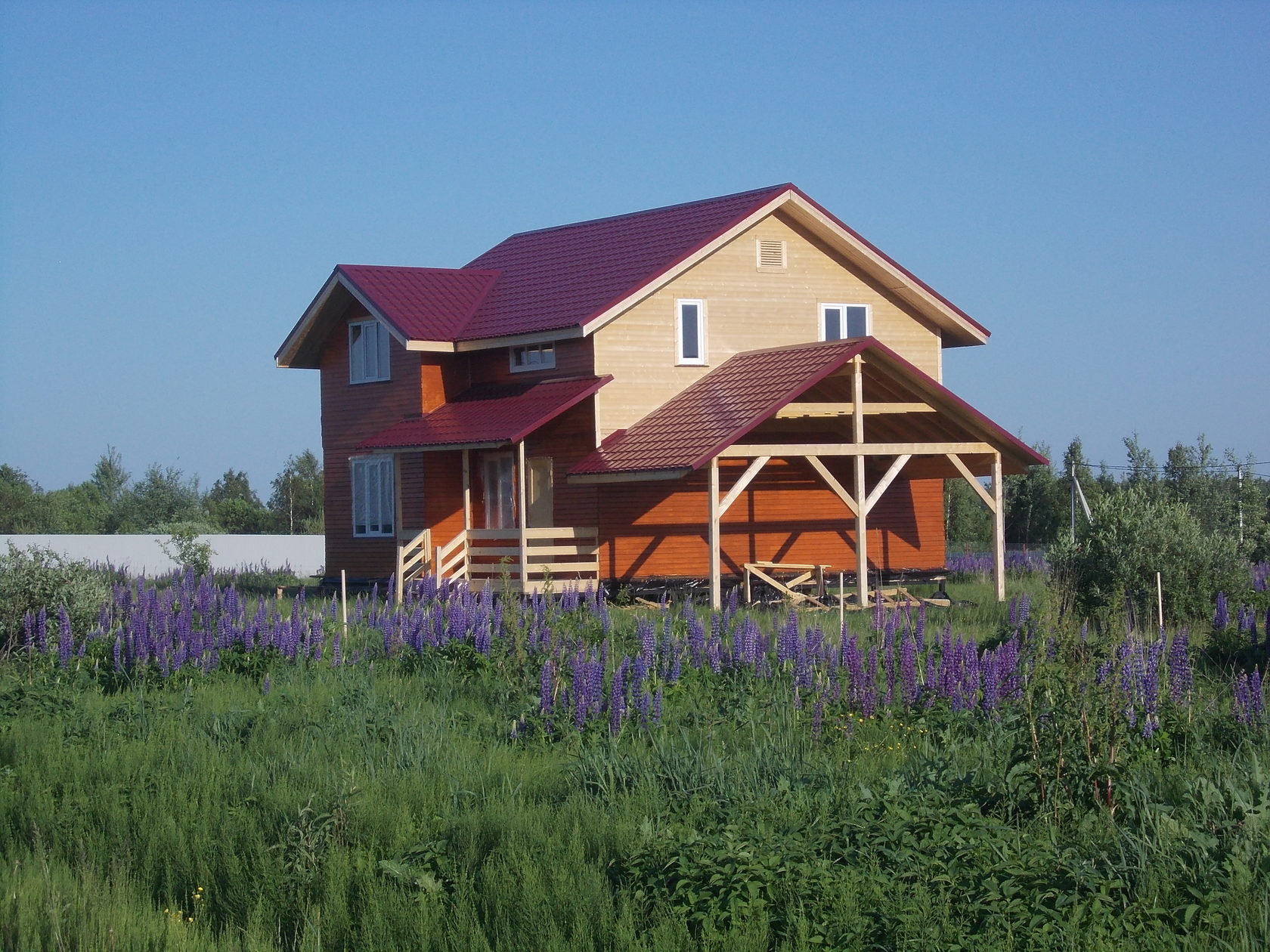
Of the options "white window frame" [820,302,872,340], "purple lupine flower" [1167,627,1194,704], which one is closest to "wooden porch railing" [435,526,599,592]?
"white window frame" [820,302,872,340]

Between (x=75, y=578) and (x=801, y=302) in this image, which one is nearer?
(x=75, y=578)

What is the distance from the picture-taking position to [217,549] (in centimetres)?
4419

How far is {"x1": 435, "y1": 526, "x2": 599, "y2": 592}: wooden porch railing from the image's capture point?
24.2 metres

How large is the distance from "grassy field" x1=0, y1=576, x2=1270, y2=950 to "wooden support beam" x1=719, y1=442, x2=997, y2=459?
9212 millimetres

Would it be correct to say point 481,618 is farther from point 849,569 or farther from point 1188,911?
point 849,569

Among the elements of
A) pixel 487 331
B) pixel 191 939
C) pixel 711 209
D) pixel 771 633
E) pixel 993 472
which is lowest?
pixel 191 939

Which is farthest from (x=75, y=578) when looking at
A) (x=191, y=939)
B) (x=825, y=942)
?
(x=825, y=942)

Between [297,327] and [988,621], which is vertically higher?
[297,327]

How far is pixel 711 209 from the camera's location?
90.2 feet

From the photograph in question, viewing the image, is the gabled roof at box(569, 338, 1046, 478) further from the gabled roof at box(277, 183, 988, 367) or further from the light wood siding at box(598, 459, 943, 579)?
the gabled roof at box(277, 183, 988, 367)

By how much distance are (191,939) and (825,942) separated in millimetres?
3166

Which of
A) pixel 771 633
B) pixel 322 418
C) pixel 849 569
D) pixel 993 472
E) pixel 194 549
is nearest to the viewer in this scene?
pixel 771 633

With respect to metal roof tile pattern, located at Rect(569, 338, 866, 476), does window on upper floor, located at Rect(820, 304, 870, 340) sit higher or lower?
higher

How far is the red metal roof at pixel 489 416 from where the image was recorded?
76.7 feet
